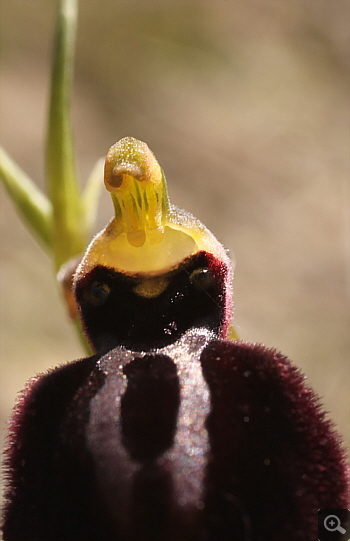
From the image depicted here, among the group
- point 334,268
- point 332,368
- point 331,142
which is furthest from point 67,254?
point 331,142

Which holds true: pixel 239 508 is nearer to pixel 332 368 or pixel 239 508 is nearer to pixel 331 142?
pixel 332 368

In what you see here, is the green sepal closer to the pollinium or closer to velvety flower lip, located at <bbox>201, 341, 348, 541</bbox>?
the pollinium

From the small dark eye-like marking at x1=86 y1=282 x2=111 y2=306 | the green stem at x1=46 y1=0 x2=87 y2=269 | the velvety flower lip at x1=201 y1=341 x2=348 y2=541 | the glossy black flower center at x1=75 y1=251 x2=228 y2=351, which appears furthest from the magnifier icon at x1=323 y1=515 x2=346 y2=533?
the green stem at x1=46 y1=0 x2=87 y2=269

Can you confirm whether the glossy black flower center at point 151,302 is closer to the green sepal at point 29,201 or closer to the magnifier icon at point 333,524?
the magnifier icon at point 333,524

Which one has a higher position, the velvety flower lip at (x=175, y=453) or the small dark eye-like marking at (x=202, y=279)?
the small dark eye-like marking at (x=202, y=279)

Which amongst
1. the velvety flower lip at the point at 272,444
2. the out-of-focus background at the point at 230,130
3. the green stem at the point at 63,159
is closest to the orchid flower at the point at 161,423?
the velvety flower lip at the point at 272,444

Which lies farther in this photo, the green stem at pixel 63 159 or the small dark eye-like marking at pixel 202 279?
the green stem at pixel 63 159

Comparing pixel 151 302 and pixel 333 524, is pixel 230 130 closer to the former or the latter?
pixel 151 302
